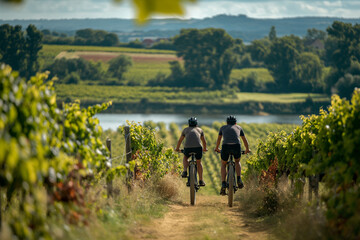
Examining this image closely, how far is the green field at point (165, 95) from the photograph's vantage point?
373ft

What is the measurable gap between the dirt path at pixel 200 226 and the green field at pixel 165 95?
4070 inches

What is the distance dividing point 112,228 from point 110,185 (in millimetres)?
1431

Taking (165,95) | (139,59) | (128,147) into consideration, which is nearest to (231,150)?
(128,147)

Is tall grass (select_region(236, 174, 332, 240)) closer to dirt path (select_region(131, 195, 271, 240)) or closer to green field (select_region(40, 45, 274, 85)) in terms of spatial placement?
dirt path (select_region(131, 195, 271, 240))

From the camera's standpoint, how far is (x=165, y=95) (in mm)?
115750

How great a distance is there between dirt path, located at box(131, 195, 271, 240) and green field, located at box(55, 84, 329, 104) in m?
103

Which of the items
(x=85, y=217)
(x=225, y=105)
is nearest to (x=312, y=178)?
(x=85, y=217)

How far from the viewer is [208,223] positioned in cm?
821

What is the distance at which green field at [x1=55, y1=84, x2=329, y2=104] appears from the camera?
4473 inches

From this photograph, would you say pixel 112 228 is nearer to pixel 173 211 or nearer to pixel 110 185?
pixel 110 185

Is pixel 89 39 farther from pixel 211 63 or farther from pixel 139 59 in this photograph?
pixel 211 63

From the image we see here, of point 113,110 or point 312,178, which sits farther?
point 113,110

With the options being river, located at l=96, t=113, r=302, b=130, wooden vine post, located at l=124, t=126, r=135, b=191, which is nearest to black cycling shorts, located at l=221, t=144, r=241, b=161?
wooden vine post, located at l=124, t=126, r=135, b=191

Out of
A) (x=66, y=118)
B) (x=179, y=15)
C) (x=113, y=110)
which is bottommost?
(x=113, y=110)
